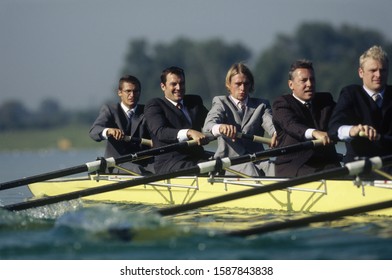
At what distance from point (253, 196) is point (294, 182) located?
185 centimetres

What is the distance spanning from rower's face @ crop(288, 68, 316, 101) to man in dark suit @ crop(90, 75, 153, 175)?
120 inches

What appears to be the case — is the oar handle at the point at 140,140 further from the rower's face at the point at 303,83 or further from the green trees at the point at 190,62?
the green trees at the point at 190,62

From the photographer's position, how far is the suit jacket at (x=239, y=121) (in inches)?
413

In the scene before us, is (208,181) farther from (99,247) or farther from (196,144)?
(99,247)

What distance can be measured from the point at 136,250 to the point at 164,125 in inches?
165

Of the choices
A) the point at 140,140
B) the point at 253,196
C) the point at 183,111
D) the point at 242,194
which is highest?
the point at 183,111

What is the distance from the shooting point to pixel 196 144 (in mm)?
10305

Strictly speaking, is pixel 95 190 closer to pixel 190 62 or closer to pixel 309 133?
pixel 309 133

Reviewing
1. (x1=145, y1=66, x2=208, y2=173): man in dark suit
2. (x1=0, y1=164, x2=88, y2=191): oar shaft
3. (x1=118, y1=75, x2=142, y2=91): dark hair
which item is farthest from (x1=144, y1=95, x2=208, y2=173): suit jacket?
(x1=0, y1=164, x2=88, y2=191): oar shaft

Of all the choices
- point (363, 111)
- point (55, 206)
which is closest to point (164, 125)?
point (55, 206)

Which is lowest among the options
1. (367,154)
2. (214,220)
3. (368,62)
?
(214,220)

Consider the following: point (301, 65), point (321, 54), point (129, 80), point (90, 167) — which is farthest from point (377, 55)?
point (321, 54)

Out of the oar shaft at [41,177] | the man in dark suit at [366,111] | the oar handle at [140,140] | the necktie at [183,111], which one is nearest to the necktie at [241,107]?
the necktie at [183,111]

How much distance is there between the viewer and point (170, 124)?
1105 centimetres
